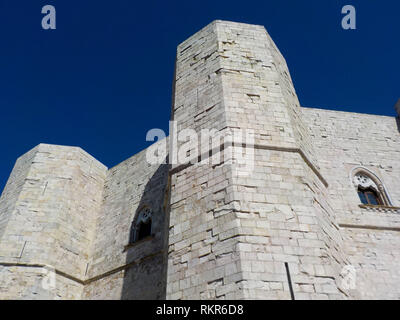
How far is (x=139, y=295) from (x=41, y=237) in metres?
2.92

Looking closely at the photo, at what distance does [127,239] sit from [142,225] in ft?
1.70

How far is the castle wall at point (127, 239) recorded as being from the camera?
7699 millimetres

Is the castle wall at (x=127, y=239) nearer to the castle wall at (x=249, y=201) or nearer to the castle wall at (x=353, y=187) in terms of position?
the castle wall at (x=249, y=201)

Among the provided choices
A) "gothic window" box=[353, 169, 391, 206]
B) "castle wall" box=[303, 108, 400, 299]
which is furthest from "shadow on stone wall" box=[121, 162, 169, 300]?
"gothic window" box=[353, 169, 391, 206]

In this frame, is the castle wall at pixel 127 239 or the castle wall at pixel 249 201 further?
the castle wall at pixel 127 239

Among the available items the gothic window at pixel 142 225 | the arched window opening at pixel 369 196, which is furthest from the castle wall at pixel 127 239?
the arched window opening at pixel 369 196

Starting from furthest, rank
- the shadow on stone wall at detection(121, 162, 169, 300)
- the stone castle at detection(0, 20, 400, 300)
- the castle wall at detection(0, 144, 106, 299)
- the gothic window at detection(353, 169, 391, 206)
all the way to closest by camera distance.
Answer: the castle wall at detection(0, 144, 106, 299)
the gothic window at detection(353, 169, 391, 206)
the shadow on stone wall at detection(121, 162, 169, 300)
the stone castle at detection(0, 20, 400, 300)

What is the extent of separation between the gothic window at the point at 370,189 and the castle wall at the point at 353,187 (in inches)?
5.4

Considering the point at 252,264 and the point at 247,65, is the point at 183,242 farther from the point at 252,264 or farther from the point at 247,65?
the point at 247,65

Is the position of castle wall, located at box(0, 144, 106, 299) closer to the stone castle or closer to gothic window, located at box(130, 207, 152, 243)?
the stone castle

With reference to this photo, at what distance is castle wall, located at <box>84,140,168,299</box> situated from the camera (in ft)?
25.3

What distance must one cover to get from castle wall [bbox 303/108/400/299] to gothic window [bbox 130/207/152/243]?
14.7 feet

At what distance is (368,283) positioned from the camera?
5.99m
